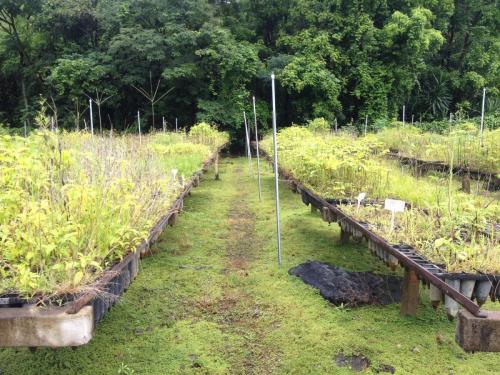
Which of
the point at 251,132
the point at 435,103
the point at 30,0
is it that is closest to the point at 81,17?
the point at 30,0

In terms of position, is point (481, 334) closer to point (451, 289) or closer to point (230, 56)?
point (451, 289)

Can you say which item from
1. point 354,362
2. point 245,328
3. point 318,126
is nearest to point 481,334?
point 354,362

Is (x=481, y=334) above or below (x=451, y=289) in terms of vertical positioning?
below

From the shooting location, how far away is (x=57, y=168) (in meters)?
3.36

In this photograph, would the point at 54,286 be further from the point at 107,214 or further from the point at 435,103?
the point at 435,103

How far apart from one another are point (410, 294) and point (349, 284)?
0.62 metres

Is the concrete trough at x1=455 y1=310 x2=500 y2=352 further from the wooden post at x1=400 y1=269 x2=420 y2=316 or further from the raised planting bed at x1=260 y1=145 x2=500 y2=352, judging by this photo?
the wooden post at x1=400 y1=269 x2=420 y2=316

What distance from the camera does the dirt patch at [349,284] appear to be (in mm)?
3938

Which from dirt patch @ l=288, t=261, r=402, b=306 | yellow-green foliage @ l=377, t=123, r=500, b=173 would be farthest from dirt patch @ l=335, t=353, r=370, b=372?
yellow-green foliage @ l=377, t=123, r=500, b=173

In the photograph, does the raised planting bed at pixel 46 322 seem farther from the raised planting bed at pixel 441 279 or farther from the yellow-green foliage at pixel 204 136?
the yellow-green foliage at pixel 204 136

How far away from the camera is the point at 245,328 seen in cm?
357

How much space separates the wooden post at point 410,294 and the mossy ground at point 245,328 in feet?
0.28

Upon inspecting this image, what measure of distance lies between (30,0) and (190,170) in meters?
17.2

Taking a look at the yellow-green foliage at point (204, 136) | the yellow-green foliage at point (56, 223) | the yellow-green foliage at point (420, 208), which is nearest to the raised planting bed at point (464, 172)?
the yellow-green foliage at point (420, 208)
